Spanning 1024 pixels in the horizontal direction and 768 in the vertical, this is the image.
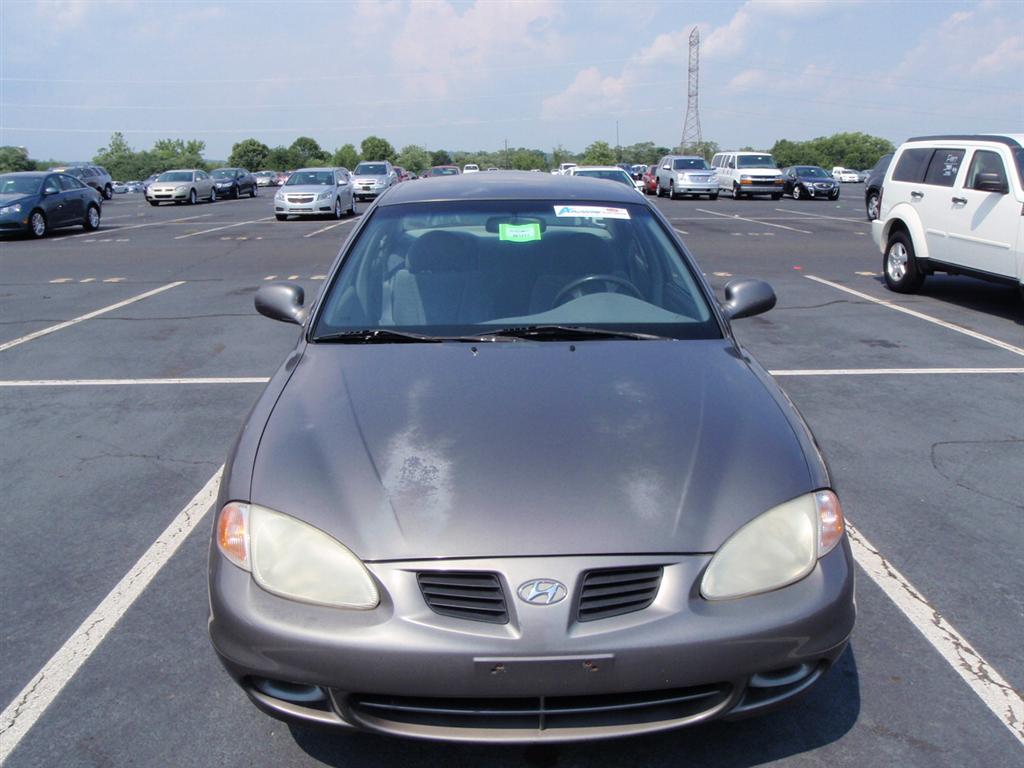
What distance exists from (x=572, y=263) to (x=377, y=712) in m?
2.19

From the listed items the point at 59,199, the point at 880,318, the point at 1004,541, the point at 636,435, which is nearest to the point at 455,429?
the point at 636,435

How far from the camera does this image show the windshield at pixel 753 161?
37.0m

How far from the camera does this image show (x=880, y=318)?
31.6 ft

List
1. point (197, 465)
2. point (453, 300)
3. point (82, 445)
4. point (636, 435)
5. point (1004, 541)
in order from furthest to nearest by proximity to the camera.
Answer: point (82, 445) < point (197, 465) < point (1004, 541) < point (453, 300) < point (636, 435)

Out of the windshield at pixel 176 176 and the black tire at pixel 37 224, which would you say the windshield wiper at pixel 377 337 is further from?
the windshield at pixel 176 176

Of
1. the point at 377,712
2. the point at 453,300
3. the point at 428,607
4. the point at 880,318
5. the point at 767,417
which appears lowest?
the point at 880,318

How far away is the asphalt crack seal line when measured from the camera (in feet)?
9.31

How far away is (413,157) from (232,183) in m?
84.6

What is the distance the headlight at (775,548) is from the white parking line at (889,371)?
4758 mm

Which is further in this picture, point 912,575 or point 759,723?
point 912,575

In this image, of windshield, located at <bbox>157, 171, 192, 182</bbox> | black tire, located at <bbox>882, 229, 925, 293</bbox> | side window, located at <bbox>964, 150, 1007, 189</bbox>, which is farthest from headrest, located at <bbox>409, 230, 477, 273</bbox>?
windshield, located at <bbox>157, 171, 192, 182</bbox>

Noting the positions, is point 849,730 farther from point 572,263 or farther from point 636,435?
point 572,263

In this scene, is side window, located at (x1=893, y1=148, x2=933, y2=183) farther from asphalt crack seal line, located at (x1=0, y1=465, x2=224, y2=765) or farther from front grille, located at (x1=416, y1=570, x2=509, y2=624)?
front grille, located at (x1=416, y1=570, x2=509, y2=624)

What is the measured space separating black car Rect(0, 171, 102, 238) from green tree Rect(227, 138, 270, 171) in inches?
4464
